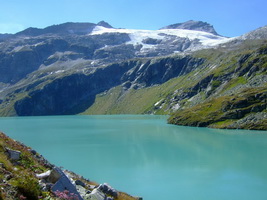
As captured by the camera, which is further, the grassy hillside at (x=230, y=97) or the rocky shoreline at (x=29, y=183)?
the grassy hillside at (x=230, y=97)

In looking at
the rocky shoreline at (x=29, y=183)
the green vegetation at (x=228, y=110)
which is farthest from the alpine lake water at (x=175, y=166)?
the green vegetation at (x=228, y=110)

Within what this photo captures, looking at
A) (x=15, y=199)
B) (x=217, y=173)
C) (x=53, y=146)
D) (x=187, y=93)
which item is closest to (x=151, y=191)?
(x=217, y=173)

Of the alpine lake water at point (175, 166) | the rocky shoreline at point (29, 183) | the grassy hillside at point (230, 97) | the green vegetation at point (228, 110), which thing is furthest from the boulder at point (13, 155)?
the green vegetation at point (228, 110)

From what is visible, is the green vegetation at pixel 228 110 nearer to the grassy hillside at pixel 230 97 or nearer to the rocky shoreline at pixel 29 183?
the grassy hillside at pixel 230 97

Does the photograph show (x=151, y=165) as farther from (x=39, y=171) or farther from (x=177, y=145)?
(x=39, y=171)

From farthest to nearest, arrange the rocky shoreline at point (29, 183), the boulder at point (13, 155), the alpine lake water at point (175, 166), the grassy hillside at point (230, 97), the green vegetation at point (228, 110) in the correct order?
the grassy hillside at point (230, 97) < the green vegetation at point (228, 110) < the alpine lake water at point (175, 166) < the boulder at point (13, 155) < the rocky shoreline at point (29, 183)

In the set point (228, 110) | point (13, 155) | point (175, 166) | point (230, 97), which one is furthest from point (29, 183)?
point (230, 97)

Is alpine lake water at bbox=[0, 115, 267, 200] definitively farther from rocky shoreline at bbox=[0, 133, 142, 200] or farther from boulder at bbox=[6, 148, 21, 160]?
boulder at bbox=[6, 148, 21, 160]

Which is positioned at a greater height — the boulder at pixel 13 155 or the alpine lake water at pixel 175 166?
the alpine lake water at pixel 175 166

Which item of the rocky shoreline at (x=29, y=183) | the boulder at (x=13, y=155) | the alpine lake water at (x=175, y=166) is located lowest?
the rocky shoreline at (x=29, y=183)

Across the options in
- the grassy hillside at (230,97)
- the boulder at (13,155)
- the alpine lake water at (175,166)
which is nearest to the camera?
the boulder at (13,155)

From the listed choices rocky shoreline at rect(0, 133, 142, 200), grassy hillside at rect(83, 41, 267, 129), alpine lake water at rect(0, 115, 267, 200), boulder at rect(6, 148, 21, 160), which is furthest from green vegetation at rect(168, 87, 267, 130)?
boulder at rect(6, 148, 21, 160)
